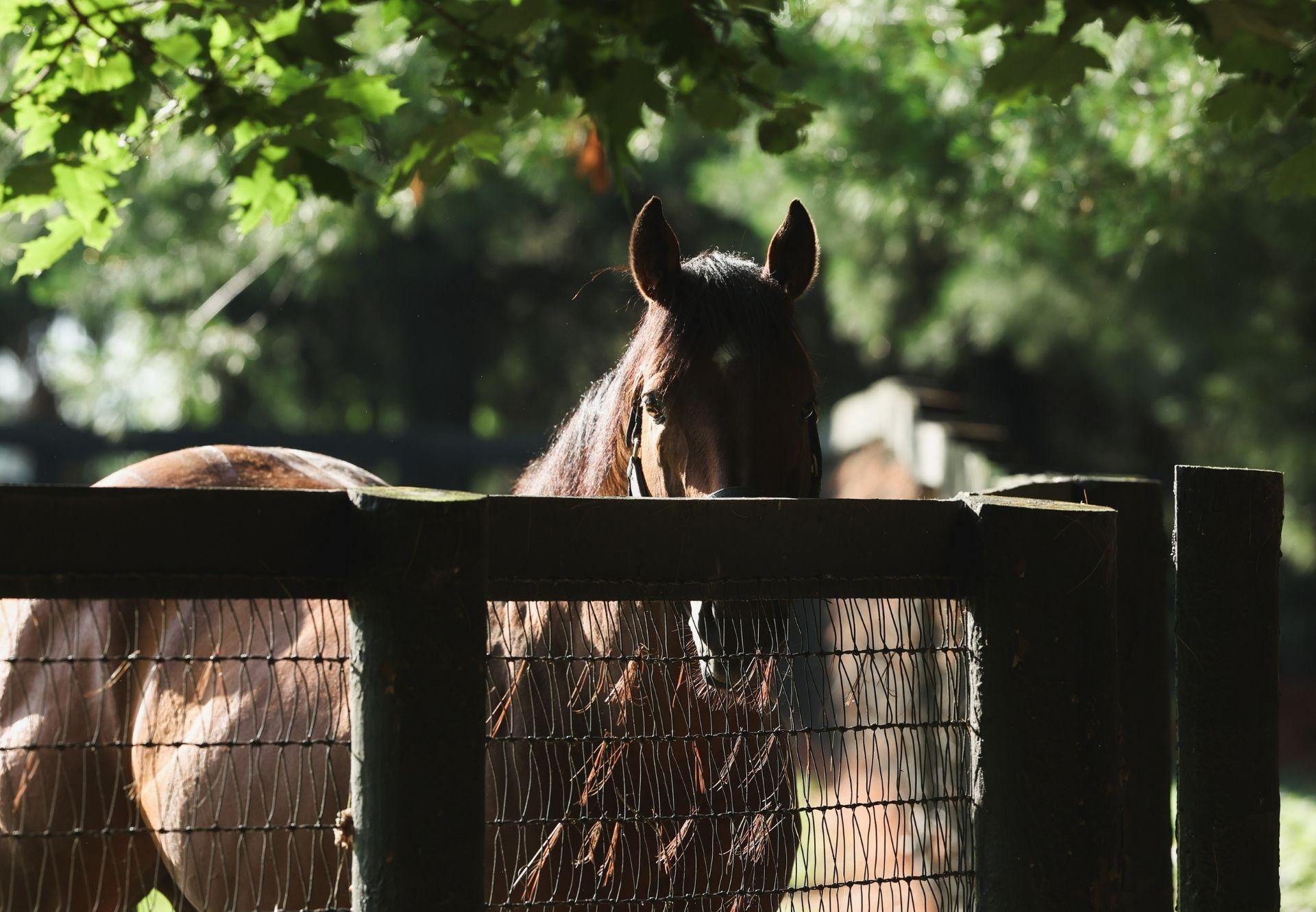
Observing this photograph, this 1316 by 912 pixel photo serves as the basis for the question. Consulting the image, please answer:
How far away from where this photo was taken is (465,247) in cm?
1413

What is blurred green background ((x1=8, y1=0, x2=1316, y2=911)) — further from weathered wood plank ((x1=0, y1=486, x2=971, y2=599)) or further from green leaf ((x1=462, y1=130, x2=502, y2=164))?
weathered wood plank ((x1=0, y1=486, x2=971, y2=599))

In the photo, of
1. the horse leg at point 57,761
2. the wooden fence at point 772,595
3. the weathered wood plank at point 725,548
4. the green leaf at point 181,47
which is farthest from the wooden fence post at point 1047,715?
the horse leg at point 57,761

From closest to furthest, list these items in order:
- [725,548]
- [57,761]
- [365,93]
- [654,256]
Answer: [725,548]
[365,93]
[654,256]
[57,761]

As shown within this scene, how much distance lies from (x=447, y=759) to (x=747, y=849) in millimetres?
882

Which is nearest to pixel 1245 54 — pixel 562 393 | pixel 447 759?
pixel 447 759

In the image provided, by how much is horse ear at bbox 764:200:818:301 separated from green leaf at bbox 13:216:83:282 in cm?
152

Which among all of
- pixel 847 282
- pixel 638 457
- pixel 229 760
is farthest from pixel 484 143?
pixel 847 282

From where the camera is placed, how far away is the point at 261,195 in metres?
2.58

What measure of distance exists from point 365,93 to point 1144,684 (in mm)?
2200

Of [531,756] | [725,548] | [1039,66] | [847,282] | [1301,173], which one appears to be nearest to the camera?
[725,548]

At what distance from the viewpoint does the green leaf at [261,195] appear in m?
2.55

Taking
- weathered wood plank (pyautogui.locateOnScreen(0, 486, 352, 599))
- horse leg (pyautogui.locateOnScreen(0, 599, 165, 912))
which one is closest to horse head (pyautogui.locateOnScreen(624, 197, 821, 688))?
weathered wood plank (pyautogui.locateOnScreen(0, 486, 352, 599))

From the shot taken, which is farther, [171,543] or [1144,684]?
[1144,684]

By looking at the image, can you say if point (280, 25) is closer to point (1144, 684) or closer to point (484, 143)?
point (484, 143)
